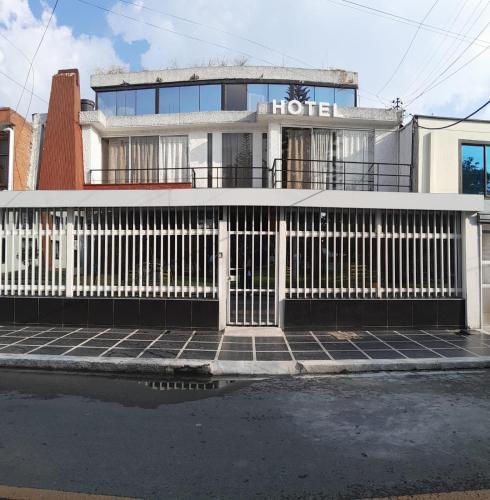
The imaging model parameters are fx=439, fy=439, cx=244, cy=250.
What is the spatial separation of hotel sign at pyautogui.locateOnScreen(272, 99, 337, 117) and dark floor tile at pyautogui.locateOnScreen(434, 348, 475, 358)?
355 inches

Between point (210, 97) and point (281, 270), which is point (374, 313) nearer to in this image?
point (281, 270)

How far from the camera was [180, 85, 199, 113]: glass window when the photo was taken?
670 inches

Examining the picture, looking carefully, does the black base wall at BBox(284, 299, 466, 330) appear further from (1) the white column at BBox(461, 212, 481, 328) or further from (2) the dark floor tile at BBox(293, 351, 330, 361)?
(2) the dark floor tile at BBox(293, 351, 330, 361)

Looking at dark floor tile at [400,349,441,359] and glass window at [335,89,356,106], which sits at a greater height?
glass window at [335,89,356,106]

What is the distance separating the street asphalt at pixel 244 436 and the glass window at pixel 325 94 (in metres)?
14.0

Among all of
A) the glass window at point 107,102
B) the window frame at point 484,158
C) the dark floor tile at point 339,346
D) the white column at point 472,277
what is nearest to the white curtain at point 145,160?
the glass window at point 107,102

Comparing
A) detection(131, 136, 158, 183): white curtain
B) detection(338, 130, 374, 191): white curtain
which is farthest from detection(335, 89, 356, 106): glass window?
detection(131, 136, 158, 183): white curtain

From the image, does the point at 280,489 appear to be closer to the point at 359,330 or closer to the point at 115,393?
the point at 115,393

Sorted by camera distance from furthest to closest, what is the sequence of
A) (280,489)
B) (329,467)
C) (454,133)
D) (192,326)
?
(454,133), (192,326), (329,467), (280,489)

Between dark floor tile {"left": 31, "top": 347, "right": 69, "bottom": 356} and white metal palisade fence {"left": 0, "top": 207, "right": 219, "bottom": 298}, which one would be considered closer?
dark floor tile {"left": 31, "top": 347, "right": 69, "bottom": 356}

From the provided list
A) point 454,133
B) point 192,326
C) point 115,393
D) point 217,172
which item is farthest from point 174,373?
point 454,133

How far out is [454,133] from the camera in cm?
1326

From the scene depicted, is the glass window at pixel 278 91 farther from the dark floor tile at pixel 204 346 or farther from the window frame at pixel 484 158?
the dark floor tile at pixel 204 346

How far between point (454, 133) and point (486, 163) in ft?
4.56
